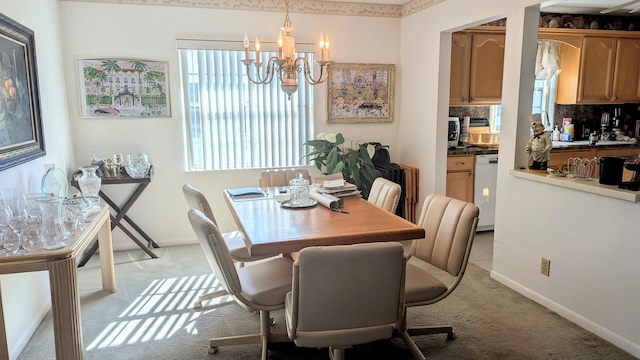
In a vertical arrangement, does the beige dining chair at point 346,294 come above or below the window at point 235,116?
below

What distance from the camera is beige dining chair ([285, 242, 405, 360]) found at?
1.72m

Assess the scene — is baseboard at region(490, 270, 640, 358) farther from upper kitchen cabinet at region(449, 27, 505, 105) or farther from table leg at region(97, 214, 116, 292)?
table leg at region(97, 214, 116, 292)

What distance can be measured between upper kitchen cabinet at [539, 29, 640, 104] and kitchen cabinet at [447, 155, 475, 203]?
1.64 m

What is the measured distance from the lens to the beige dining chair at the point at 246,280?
204 cm

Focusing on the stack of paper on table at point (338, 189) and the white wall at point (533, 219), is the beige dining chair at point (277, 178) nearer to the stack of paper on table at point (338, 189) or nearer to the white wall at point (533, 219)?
the stack of paper on table at point (338, 189)

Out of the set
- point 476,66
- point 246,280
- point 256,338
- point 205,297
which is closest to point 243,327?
point 256,338

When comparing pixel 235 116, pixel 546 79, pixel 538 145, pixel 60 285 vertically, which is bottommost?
pixel 60 285

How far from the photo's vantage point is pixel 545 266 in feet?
9.96

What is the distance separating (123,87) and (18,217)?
2257 millimetres

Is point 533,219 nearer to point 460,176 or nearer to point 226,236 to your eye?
point 460,176

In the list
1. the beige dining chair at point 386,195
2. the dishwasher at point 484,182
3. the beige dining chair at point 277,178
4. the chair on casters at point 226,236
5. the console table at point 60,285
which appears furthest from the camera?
the dishwasher at point 484,182

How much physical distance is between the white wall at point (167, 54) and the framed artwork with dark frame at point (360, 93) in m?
0.09

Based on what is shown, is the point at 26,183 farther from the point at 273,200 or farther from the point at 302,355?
the point at 302,355

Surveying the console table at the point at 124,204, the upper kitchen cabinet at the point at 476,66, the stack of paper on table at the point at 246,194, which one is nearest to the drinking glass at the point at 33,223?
the stack of paper on table at the point at 246,194
